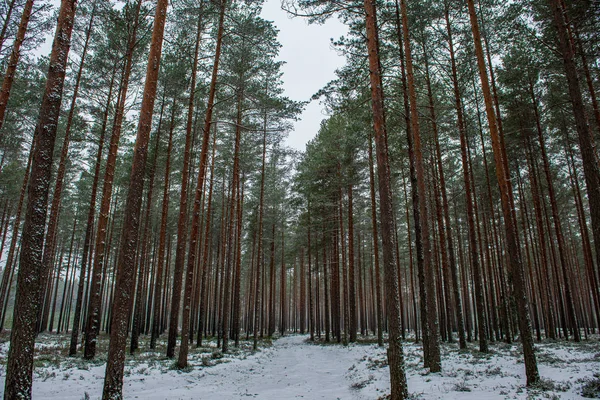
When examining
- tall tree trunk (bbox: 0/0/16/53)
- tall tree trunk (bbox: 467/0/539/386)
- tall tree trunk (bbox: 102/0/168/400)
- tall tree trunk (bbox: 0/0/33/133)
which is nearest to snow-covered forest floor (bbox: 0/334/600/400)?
tall tree trunk (bbox: 467/0/539/386)

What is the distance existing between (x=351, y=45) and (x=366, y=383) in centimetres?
1057

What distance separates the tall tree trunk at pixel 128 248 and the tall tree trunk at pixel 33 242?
45.3 inches

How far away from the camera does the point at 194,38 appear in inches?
524

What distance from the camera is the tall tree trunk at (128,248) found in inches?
223

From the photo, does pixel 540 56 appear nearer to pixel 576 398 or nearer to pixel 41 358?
pixel 576 398

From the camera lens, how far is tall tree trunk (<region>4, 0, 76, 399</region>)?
498 centimetres

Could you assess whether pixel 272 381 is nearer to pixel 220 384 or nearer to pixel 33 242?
pixel 220 384

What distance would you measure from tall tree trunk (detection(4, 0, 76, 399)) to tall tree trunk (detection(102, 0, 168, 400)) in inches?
45.3

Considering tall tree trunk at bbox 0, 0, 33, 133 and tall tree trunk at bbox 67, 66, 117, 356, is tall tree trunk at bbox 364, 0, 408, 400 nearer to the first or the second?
tall tree trunk at bbox 67, 66, 117, 356

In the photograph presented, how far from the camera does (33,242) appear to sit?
5398 millimetres

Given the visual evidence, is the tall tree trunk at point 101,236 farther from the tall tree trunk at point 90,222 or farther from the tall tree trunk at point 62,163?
the tall tree trunk at point 62,163

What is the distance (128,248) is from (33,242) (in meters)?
1.45

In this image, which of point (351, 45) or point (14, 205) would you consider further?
point (14, 205)

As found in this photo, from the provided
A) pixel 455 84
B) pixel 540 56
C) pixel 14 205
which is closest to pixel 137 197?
pixel 455 84
